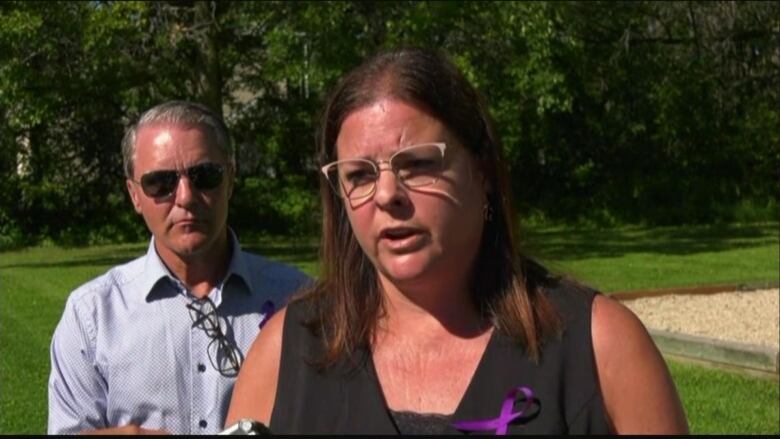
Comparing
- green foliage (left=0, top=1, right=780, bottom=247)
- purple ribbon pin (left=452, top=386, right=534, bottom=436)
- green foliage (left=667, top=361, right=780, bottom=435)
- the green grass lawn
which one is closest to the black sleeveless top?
purple ribbon pin (left=452, top=386, right=534, bottom=436)

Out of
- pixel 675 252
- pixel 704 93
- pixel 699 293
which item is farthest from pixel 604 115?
pixel 699 293

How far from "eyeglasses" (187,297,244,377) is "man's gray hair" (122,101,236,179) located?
40 centimetres

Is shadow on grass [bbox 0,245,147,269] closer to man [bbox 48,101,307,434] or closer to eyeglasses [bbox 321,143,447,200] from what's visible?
man [bbox 48,101,307,434]

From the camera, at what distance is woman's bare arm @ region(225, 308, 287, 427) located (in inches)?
91.4

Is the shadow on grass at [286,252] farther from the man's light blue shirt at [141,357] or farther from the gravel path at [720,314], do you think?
the man's light blue shirt at [141,357]

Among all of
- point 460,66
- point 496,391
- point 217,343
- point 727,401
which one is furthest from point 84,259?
point 496,391

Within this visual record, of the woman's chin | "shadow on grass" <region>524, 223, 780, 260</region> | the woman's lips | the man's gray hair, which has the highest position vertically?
the man's gray hair

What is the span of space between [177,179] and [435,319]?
1199 millimetres

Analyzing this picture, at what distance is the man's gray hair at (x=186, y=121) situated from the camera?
334 centimetres

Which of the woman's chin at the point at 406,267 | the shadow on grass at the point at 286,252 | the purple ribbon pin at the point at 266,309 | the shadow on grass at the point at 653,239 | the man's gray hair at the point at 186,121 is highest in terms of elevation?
the man's gray hair at the point at 186,121

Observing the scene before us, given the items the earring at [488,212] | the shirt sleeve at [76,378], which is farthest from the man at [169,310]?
the earring at [488,212]

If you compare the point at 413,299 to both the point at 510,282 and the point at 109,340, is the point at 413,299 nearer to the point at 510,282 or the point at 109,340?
the point at 510,282

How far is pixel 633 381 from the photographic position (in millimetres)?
2160

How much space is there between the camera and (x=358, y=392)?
224 centimetres
